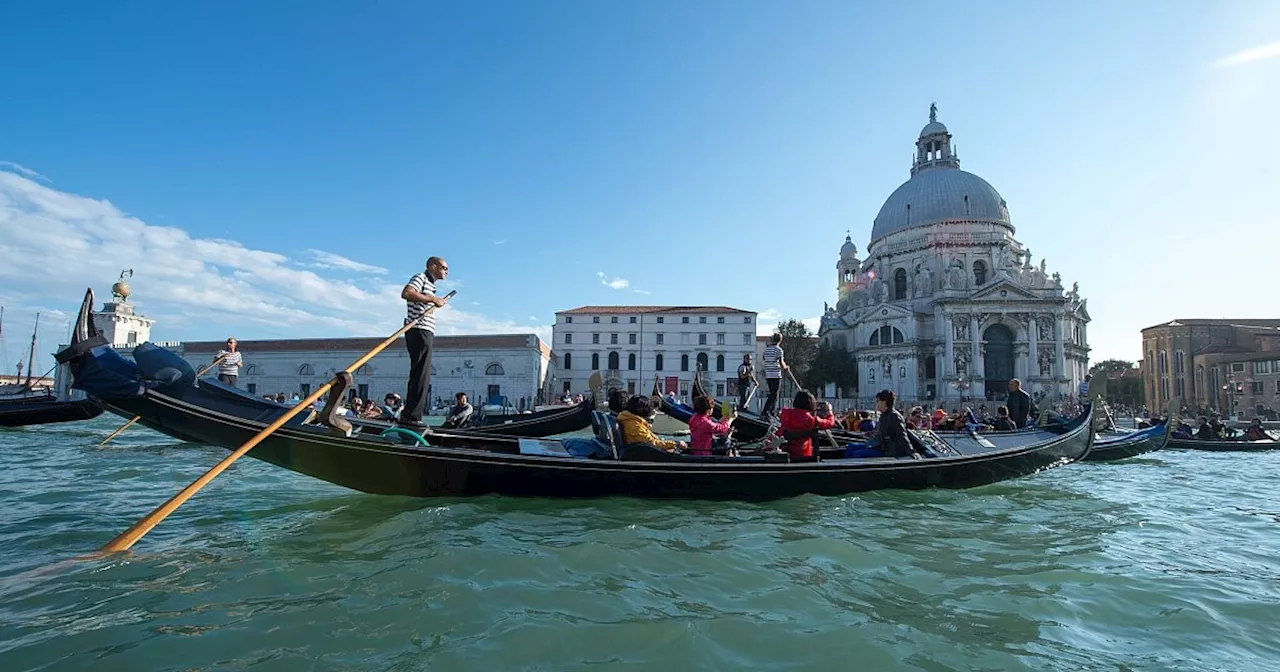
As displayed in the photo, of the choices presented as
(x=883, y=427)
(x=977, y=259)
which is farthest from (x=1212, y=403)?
(x=883, y=427)

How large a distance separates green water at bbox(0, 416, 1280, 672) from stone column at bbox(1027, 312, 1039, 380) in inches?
1566

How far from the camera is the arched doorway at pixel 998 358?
4106 cm

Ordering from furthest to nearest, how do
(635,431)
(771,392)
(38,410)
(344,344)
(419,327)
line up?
(344,344) → (38,410) → (771,392) → (635,431) → (419,327)

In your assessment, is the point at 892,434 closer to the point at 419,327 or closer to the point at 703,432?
the point at 703,432

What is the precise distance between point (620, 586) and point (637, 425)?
2357mm

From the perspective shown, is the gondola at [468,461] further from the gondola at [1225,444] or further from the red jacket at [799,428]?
the gondola at [1225,444]

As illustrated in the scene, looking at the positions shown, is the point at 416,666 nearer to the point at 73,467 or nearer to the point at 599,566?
the point at 599,566

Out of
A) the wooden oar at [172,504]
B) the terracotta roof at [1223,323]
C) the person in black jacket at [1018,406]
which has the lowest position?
the wooden oar at [172,504]

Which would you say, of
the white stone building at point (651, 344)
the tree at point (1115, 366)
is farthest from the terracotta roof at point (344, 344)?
the tree at point (1115, 366)

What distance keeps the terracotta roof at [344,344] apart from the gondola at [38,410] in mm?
26189

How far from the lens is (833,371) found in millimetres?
47125

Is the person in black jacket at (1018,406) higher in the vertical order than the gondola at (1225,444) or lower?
higher

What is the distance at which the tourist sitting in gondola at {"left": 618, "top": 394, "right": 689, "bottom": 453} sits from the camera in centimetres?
526

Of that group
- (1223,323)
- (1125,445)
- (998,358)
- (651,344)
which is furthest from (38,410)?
(1223,323)
